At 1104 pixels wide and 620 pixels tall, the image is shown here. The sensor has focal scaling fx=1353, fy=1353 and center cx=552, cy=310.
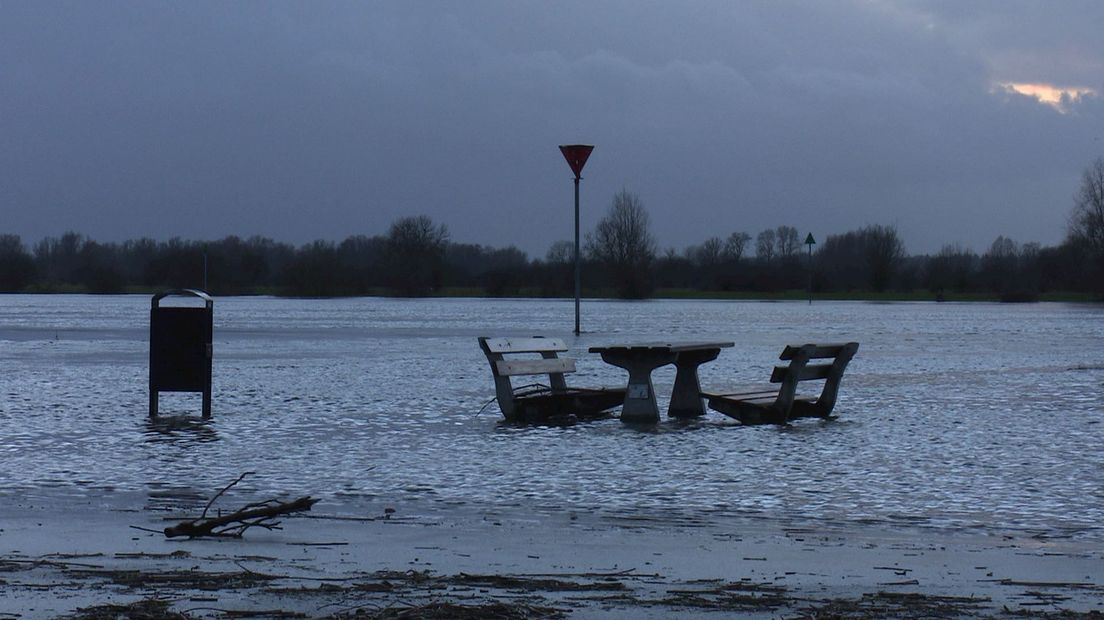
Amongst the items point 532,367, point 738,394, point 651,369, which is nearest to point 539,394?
point 532,367

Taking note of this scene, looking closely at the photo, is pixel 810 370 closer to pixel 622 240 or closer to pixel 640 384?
pixel 640 384

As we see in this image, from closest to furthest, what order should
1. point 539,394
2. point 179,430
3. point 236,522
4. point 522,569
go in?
point 522,569, point 236,522, point 179,430, point 539,394

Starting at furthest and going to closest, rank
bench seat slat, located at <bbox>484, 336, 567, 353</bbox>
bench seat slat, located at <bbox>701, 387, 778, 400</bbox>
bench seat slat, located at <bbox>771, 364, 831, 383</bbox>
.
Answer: bench seat slat, located at <bbox>484, 336, 567, 353</bbox> → bench seat slat, located at <bbox>701, 387, 778, 400</bbox> → bench seat slat, located at <bbox>771, 364, 831, 383</bbox>

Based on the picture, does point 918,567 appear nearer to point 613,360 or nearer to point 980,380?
point 613,360

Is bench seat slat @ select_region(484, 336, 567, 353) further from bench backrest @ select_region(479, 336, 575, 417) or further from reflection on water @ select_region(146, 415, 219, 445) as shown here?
reflection on water @ select_region(146, 415, 219, 445)

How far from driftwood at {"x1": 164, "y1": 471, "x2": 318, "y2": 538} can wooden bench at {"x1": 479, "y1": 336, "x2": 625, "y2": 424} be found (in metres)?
6.36

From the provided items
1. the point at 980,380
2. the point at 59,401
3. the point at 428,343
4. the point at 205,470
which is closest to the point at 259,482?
the point at 205,470

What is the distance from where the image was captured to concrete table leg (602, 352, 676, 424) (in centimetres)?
1387

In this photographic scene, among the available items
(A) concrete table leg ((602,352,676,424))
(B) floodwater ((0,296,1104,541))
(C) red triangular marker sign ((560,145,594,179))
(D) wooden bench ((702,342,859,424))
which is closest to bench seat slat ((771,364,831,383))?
(D) wooden bench ((702,342,859,424))

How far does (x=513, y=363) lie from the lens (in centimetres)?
1430

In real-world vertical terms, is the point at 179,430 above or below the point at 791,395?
below

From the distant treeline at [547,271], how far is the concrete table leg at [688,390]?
81.3 m

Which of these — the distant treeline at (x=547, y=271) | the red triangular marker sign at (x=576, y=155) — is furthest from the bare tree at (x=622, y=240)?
the red triangular marker sign at (x=576, y=155)

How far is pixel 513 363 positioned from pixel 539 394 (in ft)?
2.09
